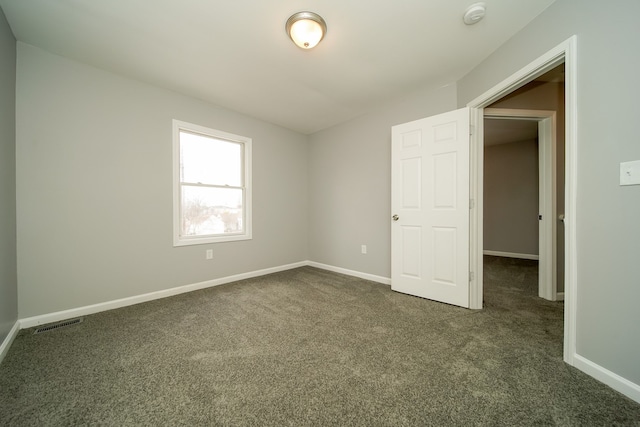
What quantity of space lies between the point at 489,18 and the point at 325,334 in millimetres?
2826

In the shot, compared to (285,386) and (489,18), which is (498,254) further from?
(285,386)

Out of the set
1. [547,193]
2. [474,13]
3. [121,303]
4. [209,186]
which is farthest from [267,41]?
[547,193]

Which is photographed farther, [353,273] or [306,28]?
[353,273]

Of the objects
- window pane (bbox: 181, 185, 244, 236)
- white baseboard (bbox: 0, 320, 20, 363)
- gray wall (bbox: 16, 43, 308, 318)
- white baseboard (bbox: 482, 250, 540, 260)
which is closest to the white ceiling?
gray wall (bbox: 16, 43, 308, 318)

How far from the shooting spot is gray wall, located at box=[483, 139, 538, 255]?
5.11 metres

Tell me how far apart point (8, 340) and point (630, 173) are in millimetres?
4194

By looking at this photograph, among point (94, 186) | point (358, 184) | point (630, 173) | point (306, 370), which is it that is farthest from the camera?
point (358, 184)

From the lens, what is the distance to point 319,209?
4.26 metres

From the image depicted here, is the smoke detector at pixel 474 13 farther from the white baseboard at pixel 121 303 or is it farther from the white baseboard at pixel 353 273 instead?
the white baseboard at pixel 121 303

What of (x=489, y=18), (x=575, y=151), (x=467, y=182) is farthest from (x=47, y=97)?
(x=575, y=151)

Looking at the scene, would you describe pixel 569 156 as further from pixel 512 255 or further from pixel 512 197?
pixel 512 255

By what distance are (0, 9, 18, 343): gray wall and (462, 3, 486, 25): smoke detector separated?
3.42 m

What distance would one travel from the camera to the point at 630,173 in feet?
4.04

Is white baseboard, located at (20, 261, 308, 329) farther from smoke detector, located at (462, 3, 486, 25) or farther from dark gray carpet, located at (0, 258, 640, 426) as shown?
smoke detector, located at (462, 3, 486, 25)
